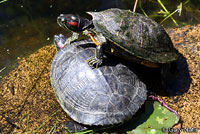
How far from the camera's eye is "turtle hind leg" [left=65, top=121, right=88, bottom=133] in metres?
3.01

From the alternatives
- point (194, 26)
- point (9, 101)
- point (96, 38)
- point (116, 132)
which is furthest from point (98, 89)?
point (194, 26)

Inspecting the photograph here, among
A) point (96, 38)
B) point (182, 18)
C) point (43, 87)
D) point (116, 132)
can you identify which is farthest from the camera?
point (182, 18)

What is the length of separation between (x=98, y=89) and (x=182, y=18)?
3.14m

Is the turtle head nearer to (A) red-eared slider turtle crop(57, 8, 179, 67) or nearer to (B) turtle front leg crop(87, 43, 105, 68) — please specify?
(A) red-eared slider turtle crop(57, 8, 179, 67)

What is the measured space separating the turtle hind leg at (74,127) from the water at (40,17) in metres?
2.03

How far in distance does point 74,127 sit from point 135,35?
1513 millimetres

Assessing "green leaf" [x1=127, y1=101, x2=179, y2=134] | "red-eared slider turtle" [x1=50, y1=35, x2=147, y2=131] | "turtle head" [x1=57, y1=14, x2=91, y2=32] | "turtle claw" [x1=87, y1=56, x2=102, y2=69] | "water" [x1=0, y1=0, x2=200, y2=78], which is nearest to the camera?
"red-eared slider turtle" [x1=50, y1=35, x2=147, y2=131]

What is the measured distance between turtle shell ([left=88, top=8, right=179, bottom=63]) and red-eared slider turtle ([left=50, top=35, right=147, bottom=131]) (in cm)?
31

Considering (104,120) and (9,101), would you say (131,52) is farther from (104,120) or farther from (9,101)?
(9,101)

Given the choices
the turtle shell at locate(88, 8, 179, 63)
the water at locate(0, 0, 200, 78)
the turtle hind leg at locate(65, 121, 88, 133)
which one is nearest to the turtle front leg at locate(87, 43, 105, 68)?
the turtle shell at locate(88, 8, 179, 63)

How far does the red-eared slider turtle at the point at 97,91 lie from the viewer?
9.21 feet

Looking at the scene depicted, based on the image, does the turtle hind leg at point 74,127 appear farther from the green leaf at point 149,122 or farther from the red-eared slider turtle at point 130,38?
the red-eared slider turtle at point 130,38

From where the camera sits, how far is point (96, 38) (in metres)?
3.48

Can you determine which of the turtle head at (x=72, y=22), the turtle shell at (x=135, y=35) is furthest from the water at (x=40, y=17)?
the turtle shell at (x=135, y=35)
